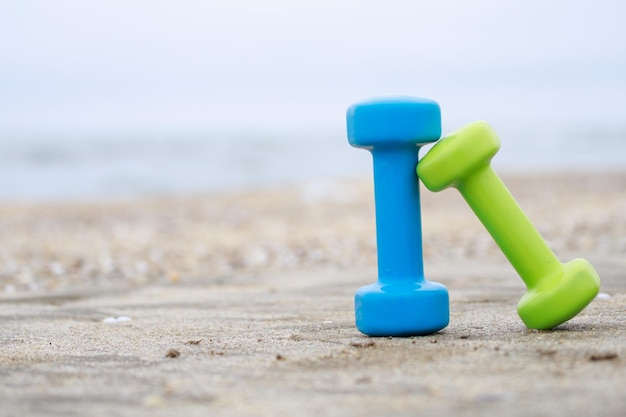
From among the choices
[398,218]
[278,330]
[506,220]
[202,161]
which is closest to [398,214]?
[398,218]

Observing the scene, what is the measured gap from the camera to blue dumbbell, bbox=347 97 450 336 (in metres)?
2.46

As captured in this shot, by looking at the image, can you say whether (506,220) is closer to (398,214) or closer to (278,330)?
(398,214)

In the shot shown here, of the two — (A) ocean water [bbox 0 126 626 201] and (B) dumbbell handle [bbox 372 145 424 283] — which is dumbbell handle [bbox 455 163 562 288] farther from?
(A) ocean water [bbox 0 126 626 201]

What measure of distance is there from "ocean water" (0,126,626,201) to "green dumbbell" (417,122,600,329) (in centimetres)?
1067

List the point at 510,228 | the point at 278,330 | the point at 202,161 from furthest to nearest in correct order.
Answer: the point at 202,161 → the point at 278,330 → the point at 510,228

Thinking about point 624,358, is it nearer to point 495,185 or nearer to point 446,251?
point 495,185

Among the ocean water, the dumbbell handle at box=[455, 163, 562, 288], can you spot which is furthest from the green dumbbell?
the ocean water

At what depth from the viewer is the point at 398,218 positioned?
2.54 metres

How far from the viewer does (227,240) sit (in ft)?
21.4

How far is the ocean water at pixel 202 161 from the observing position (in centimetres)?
1510

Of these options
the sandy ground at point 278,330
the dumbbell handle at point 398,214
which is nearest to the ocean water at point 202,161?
the sandy ground at point 278,330

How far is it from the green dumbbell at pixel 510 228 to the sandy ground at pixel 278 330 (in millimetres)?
88

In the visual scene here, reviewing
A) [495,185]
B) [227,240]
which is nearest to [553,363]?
[495,185]

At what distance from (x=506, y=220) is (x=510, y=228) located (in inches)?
1.1
